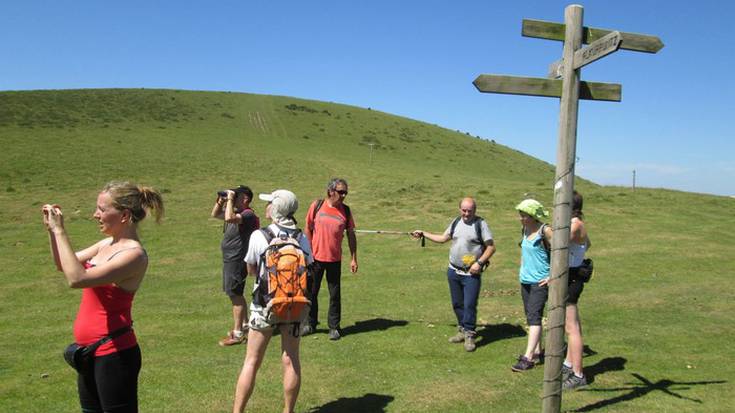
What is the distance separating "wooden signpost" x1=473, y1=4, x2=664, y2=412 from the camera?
495 cm

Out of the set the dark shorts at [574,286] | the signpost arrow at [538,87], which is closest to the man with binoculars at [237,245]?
the signpost arrow at [538,87]

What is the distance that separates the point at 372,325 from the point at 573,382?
3.84m

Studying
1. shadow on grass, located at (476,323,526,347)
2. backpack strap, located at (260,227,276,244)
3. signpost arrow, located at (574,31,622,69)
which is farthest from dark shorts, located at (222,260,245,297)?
signpost arrow, located at (574,31,622,69)

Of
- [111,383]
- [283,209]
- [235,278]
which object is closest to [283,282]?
[283,209]

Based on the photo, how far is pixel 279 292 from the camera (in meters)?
4.80

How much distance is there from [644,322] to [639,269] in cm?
565

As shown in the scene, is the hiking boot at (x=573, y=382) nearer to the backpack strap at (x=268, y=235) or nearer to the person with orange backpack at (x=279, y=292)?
the person with orange backpack at (x=279, y=292)

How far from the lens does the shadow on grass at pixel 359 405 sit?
19.3ft

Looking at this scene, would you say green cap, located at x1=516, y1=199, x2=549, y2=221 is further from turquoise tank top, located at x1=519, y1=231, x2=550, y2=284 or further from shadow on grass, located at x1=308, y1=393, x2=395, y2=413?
shadow on grass, located at x1=308, y1=393, x2=395, y2=413

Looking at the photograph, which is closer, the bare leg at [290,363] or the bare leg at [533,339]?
the bare leg at [290,363]

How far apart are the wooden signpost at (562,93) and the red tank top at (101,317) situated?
3534 mm

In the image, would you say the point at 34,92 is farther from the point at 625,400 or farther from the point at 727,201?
the point at 625,400

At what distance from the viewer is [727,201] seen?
92.3ft

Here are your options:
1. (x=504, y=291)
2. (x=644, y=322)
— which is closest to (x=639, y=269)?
(x=504, y=291)
